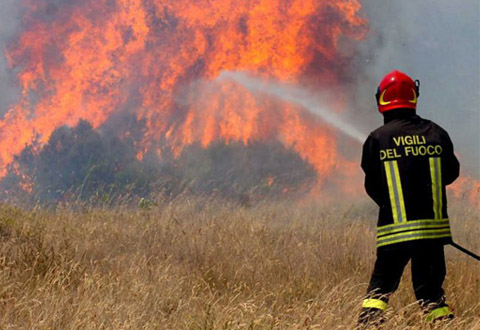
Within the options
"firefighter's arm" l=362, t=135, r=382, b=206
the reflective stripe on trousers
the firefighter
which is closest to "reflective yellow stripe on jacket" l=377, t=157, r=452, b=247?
the firefighter

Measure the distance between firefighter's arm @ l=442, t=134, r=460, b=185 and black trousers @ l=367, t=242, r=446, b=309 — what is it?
1.79ft

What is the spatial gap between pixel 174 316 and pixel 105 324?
1.81ft

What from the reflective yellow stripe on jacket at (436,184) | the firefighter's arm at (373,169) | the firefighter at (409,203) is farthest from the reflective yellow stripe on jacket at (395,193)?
the reflective yellow stripe on jacket at (436,184)

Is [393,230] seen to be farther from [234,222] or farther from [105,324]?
[234,222]

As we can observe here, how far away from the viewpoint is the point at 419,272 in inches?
164

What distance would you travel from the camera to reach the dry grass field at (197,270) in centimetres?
404

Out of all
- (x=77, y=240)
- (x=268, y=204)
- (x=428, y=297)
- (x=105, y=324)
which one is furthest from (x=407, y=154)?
(x=268, y=204)

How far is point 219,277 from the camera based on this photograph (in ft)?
18.1

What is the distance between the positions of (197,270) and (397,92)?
2.80 meters

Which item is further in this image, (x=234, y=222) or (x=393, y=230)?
(x=234, y=222)

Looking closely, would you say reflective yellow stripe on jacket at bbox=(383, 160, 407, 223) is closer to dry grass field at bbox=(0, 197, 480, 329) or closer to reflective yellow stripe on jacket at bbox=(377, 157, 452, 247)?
reflective yellow stripe on jacket at bbox=(377, 157, 452, 247)

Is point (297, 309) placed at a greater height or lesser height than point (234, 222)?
lesser

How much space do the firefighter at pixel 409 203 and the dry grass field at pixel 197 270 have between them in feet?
0.75

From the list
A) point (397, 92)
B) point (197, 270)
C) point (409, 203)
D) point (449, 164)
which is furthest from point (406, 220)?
point (197, 270)
